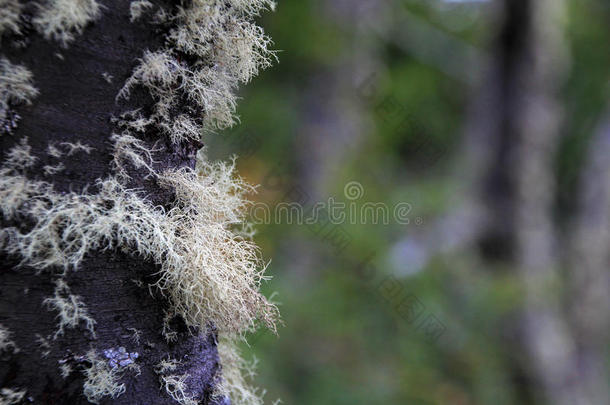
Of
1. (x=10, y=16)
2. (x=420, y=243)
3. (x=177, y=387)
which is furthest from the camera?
(x=420, y=243)

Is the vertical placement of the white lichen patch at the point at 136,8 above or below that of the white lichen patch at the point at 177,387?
above

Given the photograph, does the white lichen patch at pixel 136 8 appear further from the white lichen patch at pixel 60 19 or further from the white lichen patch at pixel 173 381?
the white lichen patch at pixel 173 381

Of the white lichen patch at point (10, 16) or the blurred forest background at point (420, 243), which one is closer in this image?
the white lichen patch at point (10, 16)

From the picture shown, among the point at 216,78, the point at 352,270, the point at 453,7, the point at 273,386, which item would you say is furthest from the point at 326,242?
the point at 453,7

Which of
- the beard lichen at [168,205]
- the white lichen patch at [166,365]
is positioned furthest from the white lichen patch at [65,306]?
the white lichen patch at [166,365]

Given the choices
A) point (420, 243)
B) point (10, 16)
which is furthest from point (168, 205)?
point (420, 243)

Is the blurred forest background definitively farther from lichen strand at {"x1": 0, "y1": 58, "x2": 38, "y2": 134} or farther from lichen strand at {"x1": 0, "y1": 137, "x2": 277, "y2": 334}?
lichen strand at {"x1": 0, "y1": 58, "x2": 38, "y2": 134}

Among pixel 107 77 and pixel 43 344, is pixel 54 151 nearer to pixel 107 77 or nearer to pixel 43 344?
pixel 107 77

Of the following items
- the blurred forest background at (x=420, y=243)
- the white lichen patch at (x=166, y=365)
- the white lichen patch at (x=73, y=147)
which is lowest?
the white lichen patch at (x=166, y=365)
